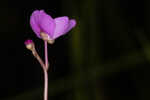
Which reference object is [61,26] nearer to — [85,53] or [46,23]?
[46,23]

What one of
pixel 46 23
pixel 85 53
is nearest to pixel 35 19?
pixel 46 23

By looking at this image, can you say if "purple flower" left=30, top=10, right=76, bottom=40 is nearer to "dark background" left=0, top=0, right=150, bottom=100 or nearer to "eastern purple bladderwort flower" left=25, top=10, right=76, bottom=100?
"eastern purple bladderwort flower" left=25, top=10, right=76, bottom=100

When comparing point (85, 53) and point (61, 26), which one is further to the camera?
point (85, 53)

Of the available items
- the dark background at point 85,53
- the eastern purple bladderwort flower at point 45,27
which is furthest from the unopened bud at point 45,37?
the dark background at point 85,53

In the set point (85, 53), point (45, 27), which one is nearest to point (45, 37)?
point (45, 27)

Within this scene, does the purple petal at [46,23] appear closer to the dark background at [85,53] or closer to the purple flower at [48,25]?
the purple flower at [48,25]

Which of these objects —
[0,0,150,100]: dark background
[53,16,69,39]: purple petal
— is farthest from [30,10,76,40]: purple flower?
[0,0,150,100]: dark background

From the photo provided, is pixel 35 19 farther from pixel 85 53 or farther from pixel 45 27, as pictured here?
pixel 85 53

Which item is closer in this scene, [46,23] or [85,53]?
[46,23]
